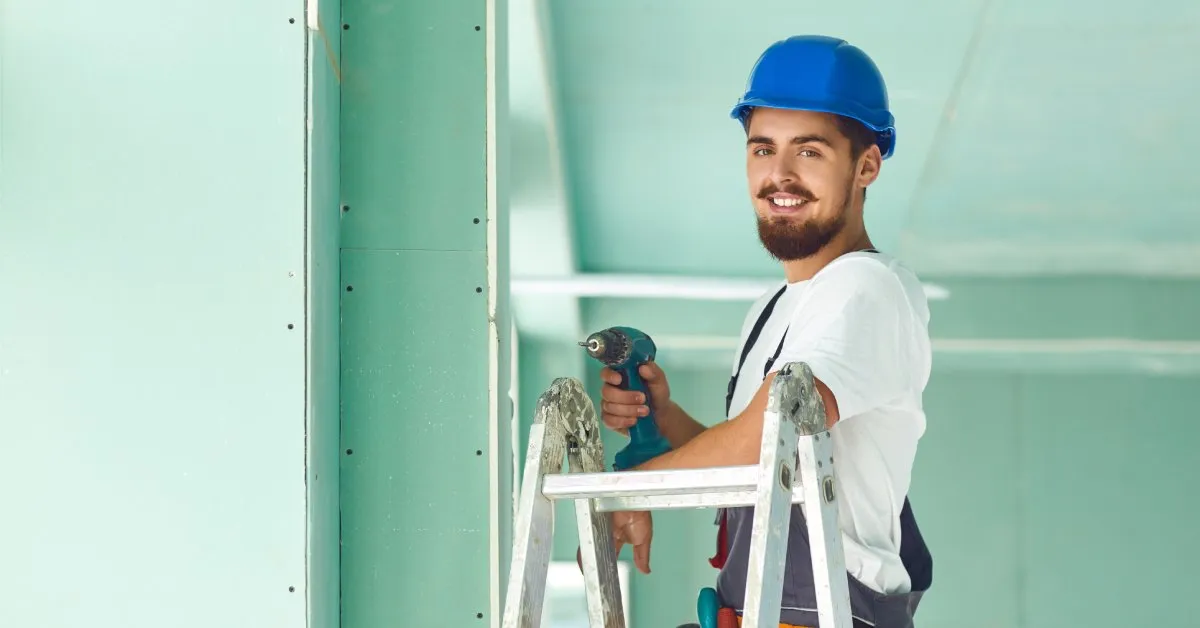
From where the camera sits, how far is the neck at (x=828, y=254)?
2127 millimetres

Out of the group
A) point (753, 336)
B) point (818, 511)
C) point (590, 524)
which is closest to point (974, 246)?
point (753, 336)

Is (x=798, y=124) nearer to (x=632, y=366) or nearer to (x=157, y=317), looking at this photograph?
(x=632, y=366)

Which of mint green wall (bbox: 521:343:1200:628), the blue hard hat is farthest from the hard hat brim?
mint green wall (bbox: 521:343:1200:628)

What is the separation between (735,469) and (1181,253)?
18.8 feet

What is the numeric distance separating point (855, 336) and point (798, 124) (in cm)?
43

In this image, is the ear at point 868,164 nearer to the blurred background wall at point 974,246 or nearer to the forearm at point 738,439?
the forearm at point 738,439

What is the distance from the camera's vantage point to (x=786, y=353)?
6.16 feet

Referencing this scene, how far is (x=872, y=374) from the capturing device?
1.83 meters

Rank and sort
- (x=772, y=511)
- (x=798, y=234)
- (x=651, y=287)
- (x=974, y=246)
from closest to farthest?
(x=772, y=511), (x=798, y=234), (x=974, y=246), (x=651, y=287)

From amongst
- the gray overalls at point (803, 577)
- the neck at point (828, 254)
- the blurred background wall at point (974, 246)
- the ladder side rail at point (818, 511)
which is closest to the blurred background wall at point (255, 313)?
the gray overalls at point (803, 577)

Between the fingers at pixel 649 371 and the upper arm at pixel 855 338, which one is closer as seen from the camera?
the upper arm at pixel 855 338

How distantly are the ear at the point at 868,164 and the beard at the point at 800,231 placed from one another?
3cm

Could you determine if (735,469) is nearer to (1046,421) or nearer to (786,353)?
(786,353)

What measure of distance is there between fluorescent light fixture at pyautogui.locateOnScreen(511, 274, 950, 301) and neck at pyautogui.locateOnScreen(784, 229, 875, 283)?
147 inches
